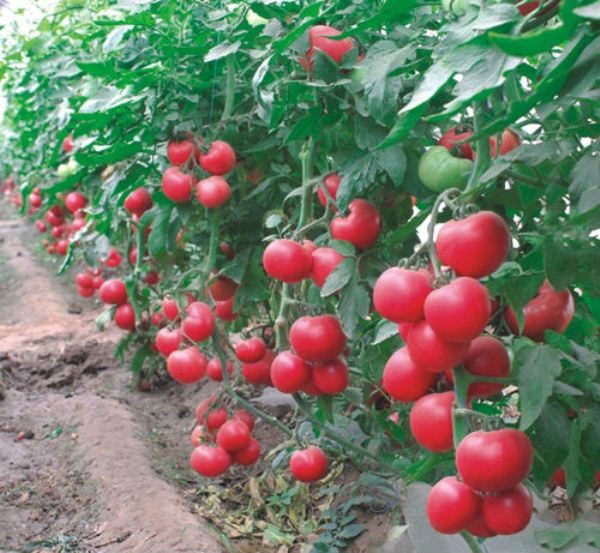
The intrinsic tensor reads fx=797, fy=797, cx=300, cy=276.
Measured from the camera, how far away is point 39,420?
11.0ft

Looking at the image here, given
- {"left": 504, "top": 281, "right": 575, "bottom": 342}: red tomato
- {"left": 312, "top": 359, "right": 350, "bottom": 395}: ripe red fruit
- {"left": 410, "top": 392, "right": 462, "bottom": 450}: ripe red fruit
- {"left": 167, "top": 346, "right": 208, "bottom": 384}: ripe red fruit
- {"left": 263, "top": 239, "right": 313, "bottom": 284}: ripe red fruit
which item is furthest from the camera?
{"left": 167, "top": 346, "right": 208, "bottom": 384}: ripe red fruit

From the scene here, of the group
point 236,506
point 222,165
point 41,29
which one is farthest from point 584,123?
point 41,29

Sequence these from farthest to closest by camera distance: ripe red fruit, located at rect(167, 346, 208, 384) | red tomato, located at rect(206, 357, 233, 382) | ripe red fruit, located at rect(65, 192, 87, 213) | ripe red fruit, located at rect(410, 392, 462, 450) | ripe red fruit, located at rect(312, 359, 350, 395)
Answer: ripe red fruit, located at rect(65, 192, 87, 213), red tomato, located at rect(206, 357, 233, 382), ripe red fruit, located at rect(167, 346, 208, 384), ripe red fruit, located at rect(312, 359, 350, 395), ripe red fruit, located at rect(410, 392, 462, 450)

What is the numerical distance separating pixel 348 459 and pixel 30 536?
99cm

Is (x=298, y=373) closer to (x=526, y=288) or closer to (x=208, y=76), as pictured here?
(x=526, y=288)

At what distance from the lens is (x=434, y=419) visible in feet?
3.01

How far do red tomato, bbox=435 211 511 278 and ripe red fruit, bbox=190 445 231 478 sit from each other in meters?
1.29

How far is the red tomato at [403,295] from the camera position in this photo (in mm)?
867

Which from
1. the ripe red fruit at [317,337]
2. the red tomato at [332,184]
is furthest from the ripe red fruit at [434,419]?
the red tomato at [332,184]

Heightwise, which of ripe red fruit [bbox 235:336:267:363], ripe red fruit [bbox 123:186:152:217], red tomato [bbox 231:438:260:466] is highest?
ripe red fruit [bbox 123:186:152:217]

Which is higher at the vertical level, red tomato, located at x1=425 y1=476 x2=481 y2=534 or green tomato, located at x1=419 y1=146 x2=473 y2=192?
green tomato, located at x1=419 y1=146 x2=473 y2=192

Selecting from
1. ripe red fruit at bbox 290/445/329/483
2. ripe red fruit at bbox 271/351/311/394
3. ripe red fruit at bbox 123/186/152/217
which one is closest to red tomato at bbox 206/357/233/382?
ripe red fruit at bbox 290/445/329/483

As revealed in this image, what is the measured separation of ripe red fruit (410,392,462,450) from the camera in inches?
36.0

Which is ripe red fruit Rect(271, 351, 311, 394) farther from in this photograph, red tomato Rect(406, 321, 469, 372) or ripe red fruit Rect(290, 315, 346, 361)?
red tomato Rect(406, 321, 469, 372)
